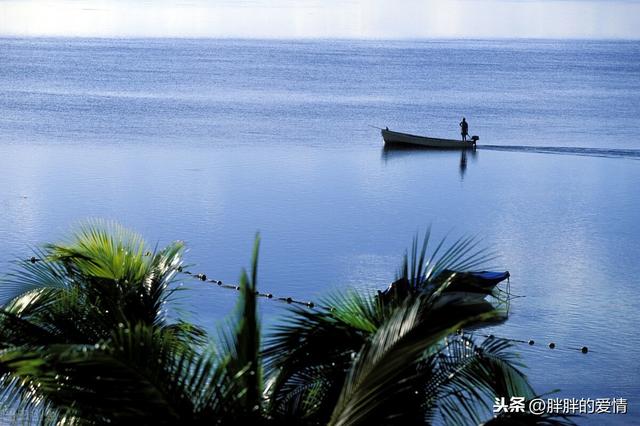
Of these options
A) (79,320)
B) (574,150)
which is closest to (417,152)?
(574,150)

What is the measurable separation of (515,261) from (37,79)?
62.4 meters

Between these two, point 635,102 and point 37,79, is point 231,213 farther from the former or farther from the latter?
point 37,79

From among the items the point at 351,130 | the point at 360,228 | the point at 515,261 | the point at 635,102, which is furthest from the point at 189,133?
the point at 635,102

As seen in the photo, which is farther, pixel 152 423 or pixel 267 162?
pixel 267 162

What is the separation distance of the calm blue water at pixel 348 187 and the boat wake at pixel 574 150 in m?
0.17

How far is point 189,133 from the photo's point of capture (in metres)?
50.7

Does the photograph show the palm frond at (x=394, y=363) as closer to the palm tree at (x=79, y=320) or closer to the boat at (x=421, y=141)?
the palm tree at (x=79, y=320)

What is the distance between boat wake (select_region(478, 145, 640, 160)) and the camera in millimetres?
46906

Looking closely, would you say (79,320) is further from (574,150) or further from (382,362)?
(574,150)

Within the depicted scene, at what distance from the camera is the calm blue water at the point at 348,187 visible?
23.2 metres

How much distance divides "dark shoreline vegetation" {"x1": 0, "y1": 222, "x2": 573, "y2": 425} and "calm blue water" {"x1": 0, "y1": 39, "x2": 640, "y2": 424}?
27.2 feet

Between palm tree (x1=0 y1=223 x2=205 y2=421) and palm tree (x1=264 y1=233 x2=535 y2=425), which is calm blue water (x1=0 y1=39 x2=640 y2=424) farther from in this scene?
palm tree (x1=264 y1=233 x2=535 y2=425)

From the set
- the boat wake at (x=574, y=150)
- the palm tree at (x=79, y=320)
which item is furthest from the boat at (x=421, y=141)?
the palm tree at (x=79, y=320)

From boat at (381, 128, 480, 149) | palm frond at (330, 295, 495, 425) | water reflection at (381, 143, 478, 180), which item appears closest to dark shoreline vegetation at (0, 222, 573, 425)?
palm frond at (330, 295, 495, 425)
